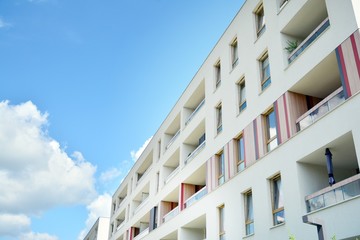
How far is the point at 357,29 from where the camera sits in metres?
11.5

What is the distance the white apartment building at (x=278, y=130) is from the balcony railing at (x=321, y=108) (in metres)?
0.03

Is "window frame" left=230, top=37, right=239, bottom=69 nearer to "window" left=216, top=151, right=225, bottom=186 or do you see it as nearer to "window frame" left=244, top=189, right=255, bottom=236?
"window" left=216, top=151, right=225, bottom=186

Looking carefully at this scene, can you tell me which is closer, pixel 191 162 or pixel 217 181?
pixel 217 181

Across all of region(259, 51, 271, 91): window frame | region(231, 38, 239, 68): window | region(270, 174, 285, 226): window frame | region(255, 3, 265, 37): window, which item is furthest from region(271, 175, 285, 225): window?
region(231, 38, 239, 68): window

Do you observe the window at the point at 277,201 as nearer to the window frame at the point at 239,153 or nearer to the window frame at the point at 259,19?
the window frame at the point at 239,153

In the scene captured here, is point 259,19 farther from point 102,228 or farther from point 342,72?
point 102,228

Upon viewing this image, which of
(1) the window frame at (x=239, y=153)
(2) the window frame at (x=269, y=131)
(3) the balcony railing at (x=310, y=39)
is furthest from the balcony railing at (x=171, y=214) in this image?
(3) the balcony railing at (x=310, y=39)

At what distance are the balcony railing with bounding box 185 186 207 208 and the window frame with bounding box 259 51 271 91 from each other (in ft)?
Answer: 22.1

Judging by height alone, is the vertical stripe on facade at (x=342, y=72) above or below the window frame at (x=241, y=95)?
below

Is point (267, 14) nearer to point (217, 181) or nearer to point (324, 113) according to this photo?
point (324, 113)

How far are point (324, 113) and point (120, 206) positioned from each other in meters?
32.0

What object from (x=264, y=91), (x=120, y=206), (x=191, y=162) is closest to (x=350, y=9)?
(x=264, y=91)

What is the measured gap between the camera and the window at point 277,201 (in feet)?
44.4

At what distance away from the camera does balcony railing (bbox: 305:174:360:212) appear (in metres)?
10.6
